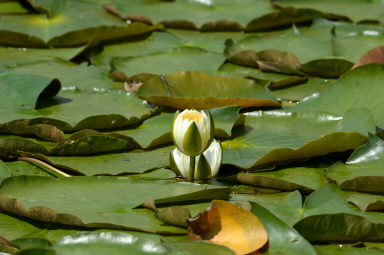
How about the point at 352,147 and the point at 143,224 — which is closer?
the point at 143,224

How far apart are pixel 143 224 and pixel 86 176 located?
25 centimetres

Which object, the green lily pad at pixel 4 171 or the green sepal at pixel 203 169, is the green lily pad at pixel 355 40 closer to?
the green sepal at pixel 203 169

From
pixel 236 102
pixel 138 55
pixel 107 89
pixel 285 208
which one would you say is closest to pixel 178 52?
pixel 138 55

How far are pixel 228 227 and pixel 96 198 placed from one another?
0.33 metres

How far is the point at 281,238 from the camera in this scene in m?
1.27

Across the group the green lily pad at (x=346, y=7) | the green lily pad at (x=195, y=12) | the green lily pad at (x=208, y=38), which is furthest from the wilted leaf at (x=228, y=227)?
the green lily pad at (x=346, y=7)

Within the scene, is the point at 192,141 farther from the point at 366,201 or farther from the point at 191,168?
the point at 366,201

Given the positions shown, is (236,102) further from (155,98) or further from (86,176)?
(86,176)

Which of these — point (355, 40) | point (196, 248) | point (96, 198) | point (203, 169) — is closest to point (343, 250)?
point (196, 248)

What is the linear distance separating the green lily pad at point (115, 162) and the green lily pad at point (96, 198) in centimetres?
9

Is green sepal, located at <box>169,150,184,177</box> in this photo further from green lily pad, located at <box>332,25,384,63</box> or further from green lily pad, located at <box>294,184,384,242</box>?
green lily pad, located at <box>332,25,384,63</box>

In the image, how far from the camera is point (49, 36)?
2635mm

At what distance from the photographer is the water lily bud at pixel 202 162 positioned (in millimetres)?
1572

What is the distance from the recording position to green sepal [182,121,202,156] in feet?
4.75
